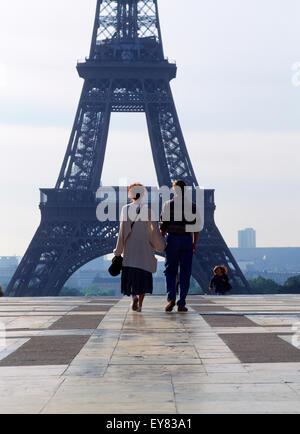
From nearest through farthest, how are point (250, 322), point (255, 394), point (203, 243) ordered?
1. point (255, 394)
2. point (250, 322)
3. point (203, 243)

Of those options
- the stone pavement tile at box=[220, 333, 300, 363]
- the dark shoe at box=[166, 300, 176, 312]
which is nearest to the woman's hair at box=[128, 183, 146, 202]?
the dark shoe at box=[166, 300, 176, 312]

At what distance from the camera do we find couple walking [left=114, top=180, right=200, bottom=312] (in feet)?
42.9

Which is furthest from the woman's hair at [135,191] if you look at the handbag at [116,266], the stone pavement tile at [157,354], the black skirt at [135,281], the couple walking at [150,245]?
the stone pavement tile at [157,354]

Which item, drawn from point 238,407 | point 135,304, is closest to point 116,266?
point 135,304

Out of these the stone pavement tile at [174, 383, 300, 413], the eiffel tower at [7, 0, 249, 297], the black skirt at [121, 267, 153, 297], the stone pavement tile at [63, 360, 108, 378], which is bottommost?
the stone pavement tile at [63, 360, 108, 378]

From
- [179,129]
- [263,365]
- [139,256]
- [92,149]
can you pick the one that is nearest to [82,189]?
[92,149]

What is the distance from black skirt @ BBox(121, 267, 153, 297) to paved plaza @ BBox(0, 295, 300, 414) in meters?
A: 1.66

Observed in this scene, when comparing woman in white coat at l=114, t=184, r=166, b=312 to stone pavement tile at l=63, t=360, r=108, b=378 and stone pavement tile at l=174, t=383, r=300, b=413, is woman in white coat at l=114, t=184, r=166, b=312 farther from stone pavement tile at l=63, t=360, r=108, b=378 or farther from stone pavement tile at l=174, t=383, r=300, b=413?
stone pavement tile at l=174, t=383, r=300, b=413

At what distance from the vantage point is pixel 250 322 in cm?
1068

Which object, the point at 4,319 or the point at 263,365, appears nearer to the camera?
the point at 263,365

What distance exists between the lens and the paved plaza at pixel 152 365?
5340 mm

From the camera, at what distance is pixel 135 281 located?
13414 millimetres
